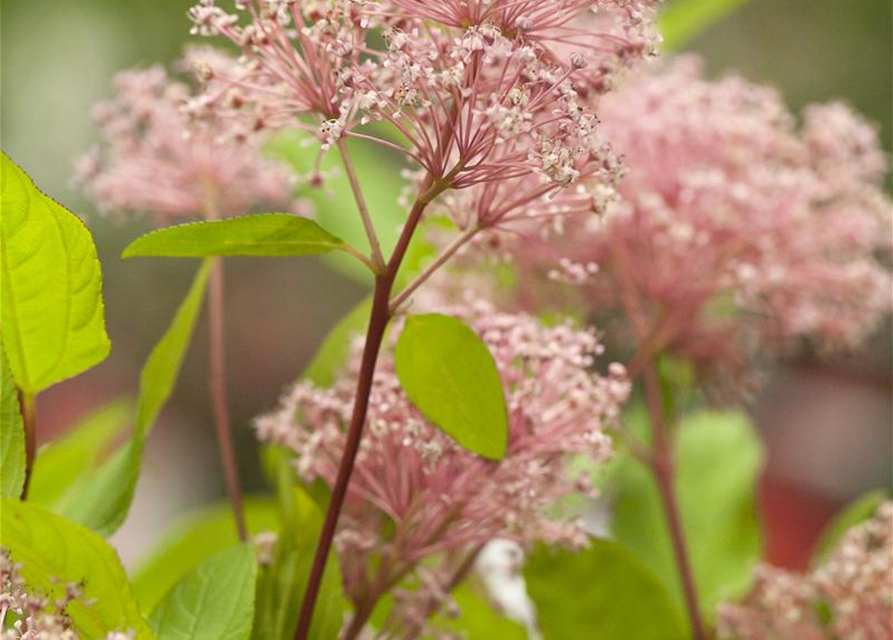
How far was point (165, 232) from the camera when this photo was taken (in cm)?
34

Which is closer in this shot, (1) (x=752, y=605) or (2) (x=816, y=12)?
(1) (x=752, y=605)

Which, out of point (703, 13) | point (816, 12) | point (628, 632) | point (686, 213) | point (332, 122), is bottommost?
point (628, 632)

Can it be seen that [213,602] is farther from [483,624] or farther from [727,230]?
[727,230]

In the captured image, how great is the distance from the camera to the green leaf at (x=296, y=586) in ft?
1.32

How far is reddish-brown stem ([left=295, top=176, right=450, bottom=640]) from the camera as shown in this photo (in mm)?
347

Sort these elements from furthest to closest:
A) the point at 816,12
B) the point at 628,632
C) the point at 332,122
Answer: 1. the point at 816,12
2. the point at 628,632
3. the point at 332,122

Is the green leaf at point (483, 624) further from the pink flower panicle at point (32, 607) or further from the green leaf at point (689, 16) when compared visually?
the green leaf at point (689, 16)

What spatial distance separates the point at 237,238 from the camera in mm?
349

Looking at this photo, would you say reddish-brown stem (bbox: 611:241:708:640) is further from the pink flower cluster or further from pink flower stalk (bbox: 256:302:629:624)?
pink flower stalk (bbox: 256:302:629:624)

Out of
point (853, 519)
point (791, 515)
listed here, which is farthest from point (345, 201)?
point (791, 515)

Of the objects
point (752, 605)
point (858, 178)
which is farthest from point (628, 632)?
point (858, 178)

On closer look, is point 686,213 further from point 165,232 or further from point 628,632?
Result: point 165,232

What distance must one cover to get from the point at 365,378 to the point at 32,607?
122 millimetres

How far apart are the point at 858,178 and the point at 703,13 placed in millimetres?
172
